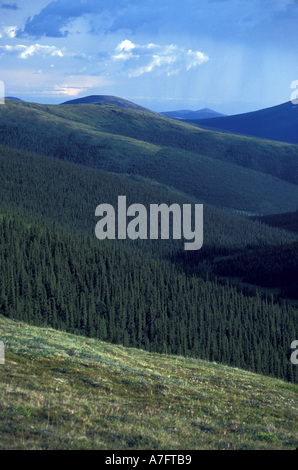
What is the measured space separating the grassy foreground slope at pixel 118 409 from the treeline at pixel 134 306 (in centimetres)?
5332

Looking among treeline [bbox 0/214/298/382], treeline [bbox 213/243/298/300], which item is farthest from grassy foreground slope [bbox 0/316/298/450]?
treeline [bbox 213/243/298/300]

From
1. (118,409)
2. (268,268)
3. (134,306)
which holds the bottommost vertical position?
(134,306)

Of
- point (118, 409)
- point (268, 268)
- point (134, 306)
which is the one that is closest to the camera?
point (118, 409)

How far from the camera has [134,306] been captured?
104 metres

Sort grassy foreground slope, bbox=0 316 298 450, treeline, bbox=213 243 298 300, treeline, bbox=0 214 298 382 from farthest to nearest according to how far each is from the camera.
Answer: treeline, bbox=213 243 298 300, treeline, bbox=0 214 298 382, grassy foreground slope, bbox=0 316 298 450

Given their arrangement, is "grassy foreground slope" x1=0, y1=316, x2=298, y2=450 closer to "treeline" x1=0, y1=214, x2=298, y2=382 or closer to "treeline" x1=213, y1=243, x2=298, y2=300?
"treeline" x1=0, y1=214, x2=298, y2=382

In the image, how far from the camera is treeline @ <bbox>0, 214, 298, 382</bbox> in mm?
89688

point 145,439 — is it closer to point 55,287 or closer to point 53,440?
point 53,440

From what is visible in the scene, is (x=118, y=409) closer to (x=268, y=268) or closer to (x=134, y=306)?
(x=134, y=306)

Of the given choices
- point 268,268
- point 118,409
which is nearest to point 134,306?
point 268,268

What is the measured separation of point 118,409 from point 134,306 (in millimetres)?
82717

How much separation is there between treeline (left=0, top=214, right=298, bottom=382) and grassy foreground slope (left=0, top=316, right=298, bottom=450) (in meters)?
53.3

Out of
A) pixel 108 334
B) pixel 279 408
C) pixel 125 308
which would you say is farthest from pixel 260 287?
pixel 279 408
